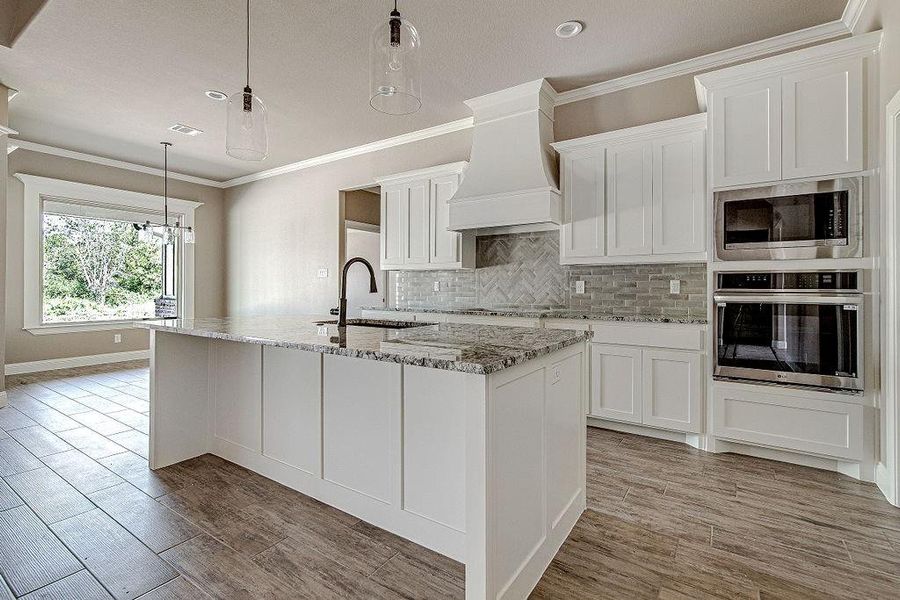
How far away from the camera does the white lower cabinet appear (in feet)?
9.77

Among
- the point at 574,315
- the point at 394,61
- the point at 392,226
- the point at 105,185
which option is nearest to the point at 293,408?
the point at 394,61

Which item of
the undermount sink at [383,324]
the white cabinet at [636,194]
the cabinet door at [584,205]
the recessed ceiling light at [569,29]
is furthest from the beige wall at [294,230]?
the undermount sink at [383,324]

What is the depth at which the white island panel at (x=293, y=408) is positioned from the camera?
219 centimetres

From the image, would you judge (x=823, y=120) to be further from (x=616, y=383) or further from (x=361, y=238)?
(x=361, y=238)

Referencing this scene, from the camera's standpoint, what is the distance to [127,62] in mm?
3312

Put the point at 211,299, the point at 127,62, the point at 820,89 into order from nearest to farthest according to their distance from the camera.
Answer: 1. the point at 820,89
2. the point at 127,62
3. the point at 211,299

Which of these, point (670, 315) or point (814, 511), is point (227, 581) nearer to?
point (814, 511)

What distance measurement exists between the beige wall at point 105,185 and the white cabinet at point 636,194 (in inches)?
234

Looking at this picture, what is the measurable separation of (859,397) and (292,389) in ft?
10.3

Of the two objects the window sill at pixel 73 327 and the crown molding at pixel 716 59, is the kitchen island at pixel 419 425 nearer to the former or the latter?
the crown molding at pixel 716 59

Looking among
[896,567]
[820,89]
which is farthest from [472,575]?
[820,89]

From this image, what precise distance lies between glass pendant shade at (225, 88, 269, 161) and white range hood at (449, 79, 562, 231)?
2.02 metres

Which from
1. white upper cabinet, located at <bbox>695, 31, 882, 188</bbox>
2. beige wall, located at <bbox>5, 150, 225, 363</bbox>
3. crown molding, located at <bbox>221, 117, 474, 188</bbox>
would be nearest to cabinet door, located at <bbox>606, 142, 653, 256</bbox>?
white upper cabinet, located at <bbox>695, 31, 882, 188</bbox>

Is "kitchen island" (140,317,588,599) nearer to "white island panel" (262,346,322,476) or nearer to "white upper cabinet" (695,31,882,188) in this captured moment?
"white island panel" (262,346,322,476)
